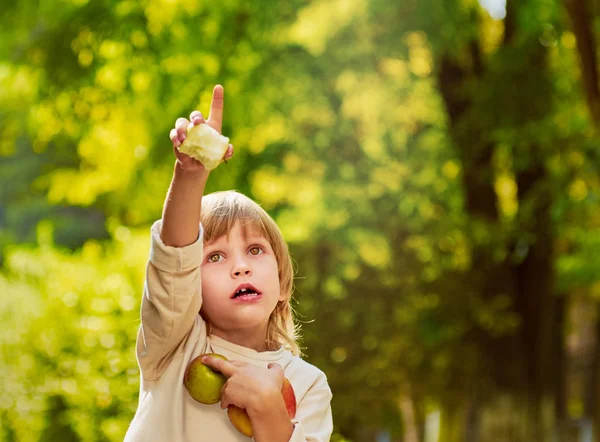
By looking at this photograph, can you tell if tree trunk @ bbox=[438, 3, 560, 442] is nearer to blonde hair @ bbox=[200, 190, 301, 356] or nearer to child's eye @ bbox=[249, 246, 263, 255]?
blonde hair @ bbox=[200, 190, 301, 356]

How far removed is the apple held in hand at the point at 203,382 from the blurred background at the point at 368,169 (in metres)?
6.36

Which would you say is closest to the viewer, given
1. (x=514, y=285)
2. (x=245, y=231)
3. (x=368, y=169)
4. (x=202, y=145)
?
(x=202, y=145)

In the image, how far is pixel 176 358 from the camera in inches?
85.8

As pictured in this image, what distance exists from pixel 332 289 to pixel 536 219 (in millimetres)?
2422

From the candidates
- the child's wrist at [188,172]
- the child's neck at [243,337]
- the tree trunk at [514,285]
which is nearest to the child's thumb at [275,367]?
the child's neck at [243,337]

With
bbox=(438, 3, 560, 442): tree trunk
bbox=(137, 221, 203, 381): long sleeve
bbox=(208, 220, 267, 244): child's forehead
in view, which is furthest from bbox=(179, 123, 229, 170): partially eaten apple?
bbox=(438, 3, 560, 442): tree trunk

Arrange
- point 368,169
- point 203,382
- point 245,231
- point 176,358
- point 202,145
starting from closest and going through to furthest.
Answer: point 202,145
point 203,382
point 176,358
point 245,231
point 368,169

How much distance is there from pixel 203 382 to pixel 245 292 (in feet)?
0.86

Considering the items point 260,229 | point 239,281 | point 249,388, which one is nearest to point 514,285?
point 260,229

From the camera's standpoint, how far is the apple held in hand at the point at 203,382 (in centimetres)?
208

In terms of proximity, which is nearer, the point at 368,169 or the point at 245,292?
the point at 245,292

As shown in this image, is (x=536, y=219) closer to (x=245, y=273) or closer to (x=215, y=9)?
(x=215, y=9)

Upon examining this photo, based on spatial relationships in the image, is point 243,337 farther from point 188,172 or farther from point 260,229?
A: point 188,172

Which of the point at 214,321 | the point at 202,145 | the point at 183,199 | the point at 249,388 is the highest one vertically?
the point at 202,145
